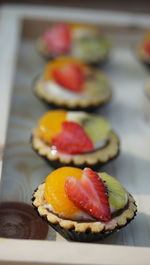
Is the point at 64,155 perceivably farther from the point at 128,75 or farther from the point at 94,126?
the point at 128,75

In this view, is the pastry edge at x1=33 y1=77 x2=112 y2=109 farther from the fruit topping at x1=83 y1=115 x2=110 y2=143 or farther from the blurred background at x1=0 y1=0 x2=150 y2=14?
the blurred background at x1=0 y1=0 x2=150 y2=14

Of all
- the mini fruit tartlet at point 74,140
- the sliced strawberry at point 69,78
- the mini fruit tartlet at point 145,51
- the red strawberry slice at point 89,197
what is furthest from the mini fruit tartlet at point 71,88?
the red strawberry slice at point 89,197

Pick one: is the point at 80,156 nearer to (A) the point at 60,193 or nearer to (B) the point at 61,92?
(A) the point at 60,193

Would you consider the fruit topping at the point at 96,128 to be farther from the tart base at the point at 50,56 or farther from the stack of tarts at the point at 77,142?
the tart base at the point at 50,56

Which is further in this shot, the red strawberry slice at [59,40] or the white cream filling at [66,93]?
the red strawberry slice at [59,40]

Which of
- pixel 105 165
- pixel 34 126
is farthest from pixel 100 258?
pixel 34 126

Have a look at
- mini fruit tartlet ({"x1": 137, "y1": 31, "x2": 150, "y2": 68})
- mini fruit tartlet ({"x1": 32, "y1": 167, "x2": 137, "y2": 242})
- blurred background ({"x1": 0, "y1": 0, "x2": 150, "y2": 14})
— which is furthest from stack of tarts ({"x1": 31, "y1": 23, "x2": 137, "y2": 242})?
blurred background ({"x1": 0, "y1": 0, "x2": 150, "y2": 14})

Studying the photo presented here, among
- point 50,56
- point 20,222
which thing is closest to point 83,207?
point 20,222
